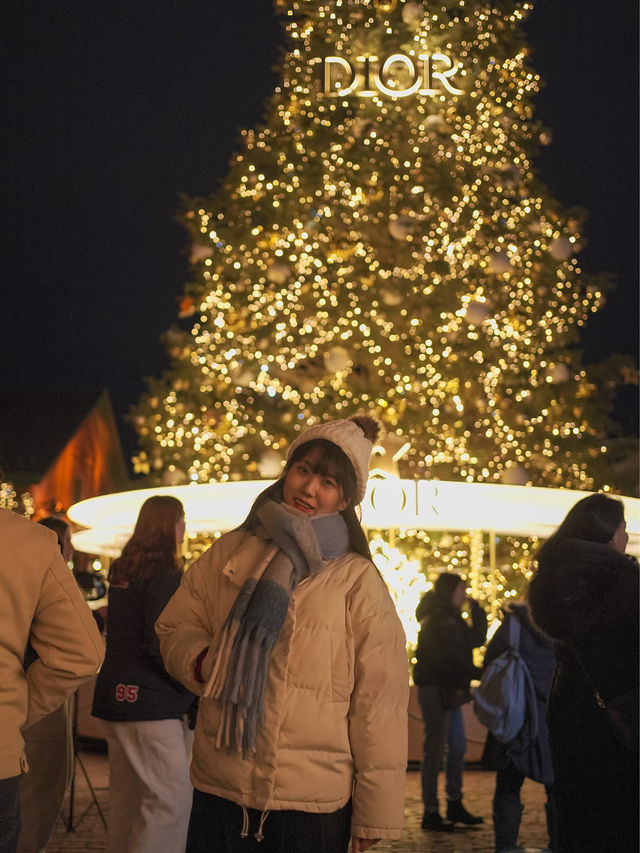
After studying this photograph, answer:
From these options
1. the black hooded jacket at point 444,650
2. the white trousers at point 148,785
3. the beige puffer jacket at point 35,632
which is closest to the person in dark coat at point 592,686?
the beige puffer jacket at point 35,632

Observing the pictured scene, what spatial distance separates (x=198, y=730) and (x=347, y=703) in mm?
473

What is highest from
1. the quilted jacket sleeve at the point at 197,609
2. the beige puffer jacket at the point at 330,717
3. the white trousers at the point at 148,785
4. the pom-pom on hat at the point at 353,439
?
the pom-pom on hat at the point at 353,439

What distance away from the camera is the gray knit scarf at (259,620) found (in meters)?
3.31

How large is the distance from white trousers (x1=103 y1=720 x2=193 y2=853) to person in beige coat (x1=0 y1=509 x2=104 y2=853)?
2.04 metres

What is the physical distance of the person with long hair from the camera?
5438 mm

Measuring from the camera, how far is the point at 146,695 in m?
5.43

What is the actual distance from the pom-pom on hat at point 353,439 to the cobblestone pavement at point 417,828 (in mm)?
3355

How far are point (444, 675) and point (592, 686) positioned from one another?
5.21m

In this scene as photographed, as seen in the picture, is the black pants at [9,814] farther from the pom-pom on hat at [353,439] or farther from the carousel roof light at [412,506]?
the carousel roof light at [412,506]

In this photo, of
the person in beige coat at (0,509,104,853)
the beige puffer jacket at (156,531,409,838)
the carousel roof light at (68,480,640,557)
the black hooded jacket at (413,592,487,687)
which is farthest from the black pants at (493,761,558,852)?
the carousel roof light at (68,480,640,557)

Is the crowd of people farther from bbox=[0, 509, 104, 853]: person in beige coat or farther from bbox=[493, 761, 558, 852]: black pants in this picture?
bbox=[493, 761, 558, 852]: black pants

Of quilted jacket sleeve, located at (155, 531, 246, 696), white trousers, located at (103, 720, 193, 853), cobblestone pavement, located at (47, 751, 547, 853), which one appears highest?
quilted jacket sleeve, located at (155, 531, 246, 696)

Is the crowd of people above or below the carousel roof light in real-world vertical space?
below

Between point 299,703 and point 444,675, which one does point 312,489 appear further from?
point 444,675
